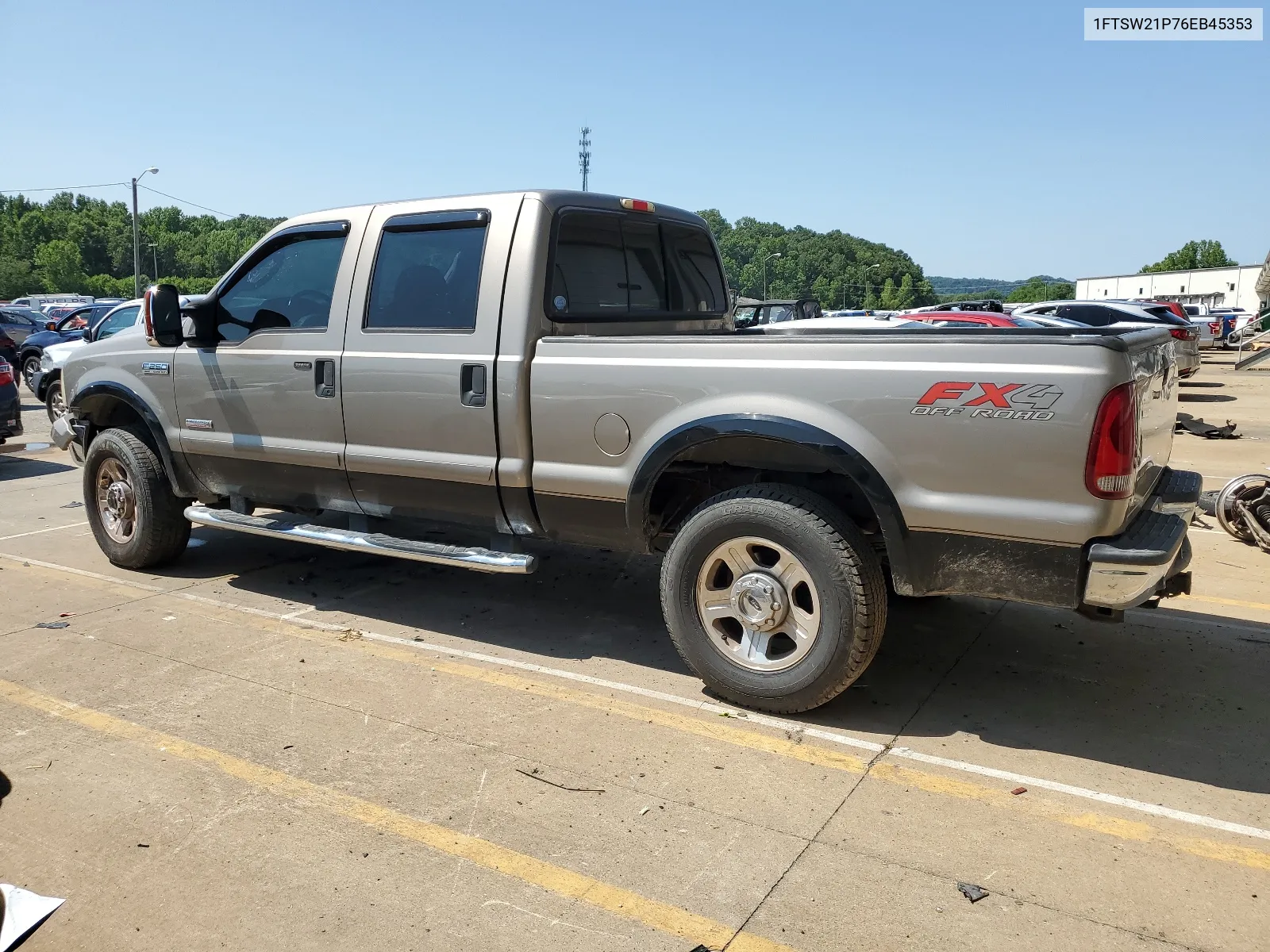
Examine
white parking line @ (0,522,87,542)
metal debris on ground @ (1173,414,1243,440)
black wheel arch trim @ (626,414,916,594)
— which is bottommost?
white parking line @ (0,522,87,542)

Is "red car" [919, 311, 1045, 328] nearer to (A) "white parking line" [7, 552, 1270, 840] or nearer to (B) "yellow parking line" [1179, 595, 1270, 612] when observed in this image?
(B) "yellow parking line" [1179, 595, 1270, 612]

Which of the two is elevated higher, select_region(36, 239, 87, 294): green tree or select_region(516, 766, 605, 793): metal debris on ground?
select_region(36, 239, 87, 294): green tree

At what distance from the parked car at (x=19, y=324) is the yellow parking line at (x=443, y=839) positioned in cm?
2420

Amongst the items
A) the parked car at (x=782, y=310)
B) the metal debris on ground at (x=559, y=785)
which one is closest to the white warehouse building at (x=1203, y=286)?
the parked car at (x=782, y=310)

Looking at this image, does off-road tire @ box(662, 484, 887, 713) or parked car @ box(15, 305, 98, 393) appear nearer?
off-road tire @ box(662, 484, 887, 713)

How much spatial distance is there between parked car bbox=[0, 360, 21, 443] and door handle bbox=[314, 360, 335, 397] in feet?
24.7

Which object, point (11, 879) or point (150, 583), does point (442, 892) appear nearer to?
point (11, 879)

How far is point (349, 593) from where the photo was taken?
19.8 ft

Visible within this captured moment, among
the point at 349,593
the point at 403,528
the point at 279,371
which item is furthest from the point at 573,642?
the point at 279,371

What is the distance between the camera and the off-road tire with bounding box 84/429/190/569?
6168 millimetres

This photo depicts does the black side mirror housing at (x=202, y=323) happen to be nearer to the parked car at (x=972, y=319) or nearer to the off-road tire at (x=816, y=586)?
the off-road tire at (x=816, y=586)

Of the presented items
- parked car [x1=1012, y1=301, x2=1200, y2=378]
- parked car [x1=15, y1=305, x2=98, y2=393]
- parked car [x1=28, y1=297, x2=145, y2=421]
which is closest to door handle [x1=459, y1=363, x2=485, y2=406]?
parked car [x1=28, y1=297, x2=145, y2=421]

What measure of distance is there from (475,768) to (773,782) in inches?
44.4

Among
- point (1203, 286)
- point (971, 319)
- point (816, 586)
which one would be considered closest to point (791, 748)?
point (816, 586)
